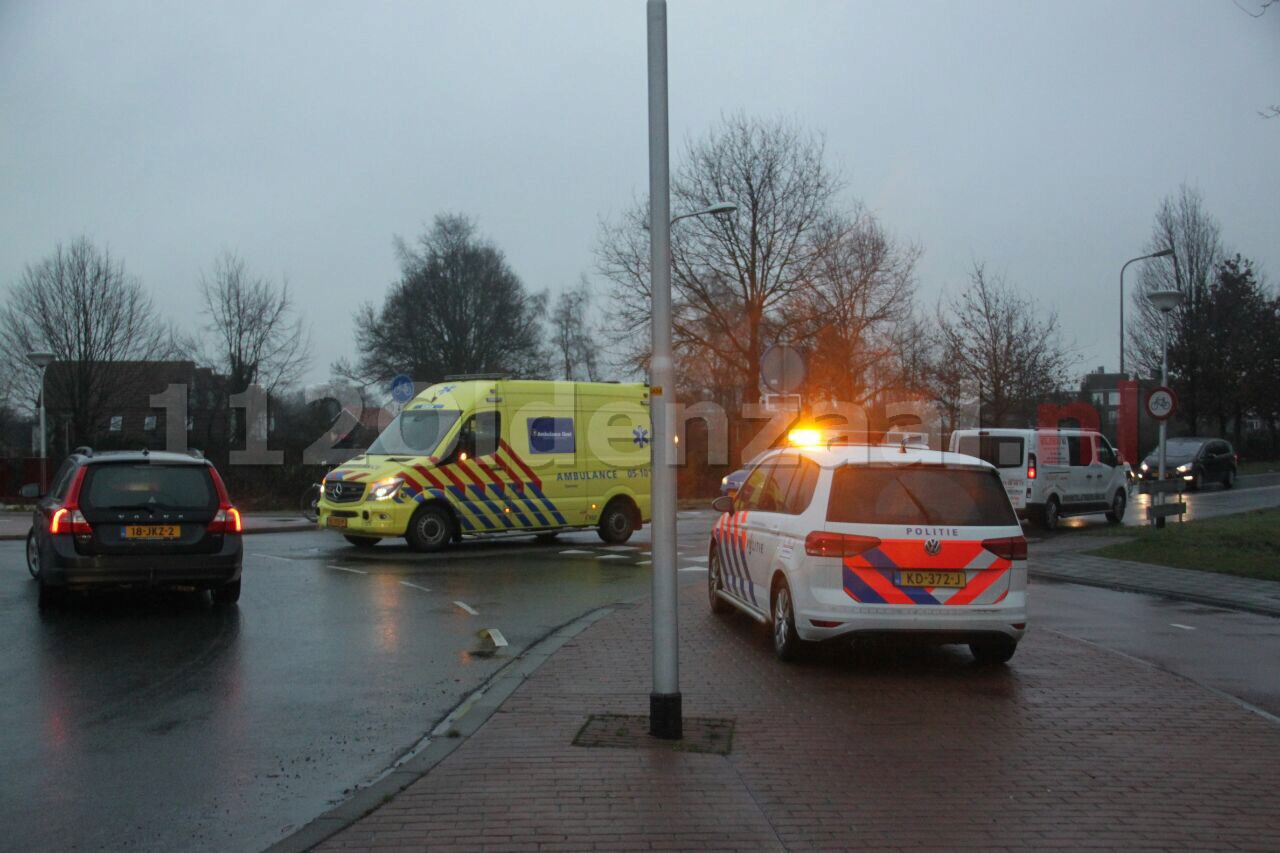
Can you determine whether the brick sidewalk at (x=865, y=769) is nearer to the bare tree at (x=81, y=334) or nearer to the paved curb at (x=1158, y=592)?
the paved curb at (x=1158, y=592)

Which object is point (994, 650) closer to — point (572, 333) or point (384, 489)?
point (384, 489)

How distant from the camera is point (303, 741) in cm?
645

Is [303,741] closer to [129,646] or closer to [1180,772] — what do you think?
[129,646]

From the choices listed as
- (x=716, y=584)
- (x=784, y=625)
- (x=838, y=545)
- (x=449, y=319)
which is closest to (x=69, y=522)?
(x=716, y=584)

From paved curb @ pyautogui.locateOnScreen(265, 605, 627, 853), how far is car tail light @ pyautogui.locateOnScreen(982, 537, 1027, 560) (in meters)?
3.43

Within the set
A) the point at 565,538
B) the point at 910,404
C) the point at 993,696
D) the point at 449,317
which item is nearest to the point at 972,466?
the point at 993,696

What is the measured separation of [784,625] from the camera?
344 inches

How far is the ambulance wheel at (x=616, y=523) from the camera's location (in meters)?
19.4

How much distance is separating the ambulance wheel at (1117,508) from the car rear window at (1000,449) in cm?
353

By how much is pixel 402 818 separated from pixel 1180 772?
390 centimetres

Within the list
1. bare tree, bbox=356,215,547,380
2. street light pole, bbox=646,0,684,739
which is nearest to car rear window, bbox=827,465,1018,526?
street light pole, bbox=646,0,684,739

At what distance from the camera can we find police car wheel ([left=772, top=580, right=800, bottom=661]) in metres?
8.59

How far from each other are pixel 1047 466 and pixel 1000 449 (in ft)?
3.47

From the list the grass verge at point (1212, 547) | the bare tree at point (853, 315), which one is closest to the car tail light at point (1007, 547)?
the grass verge at point (1212, 547)
